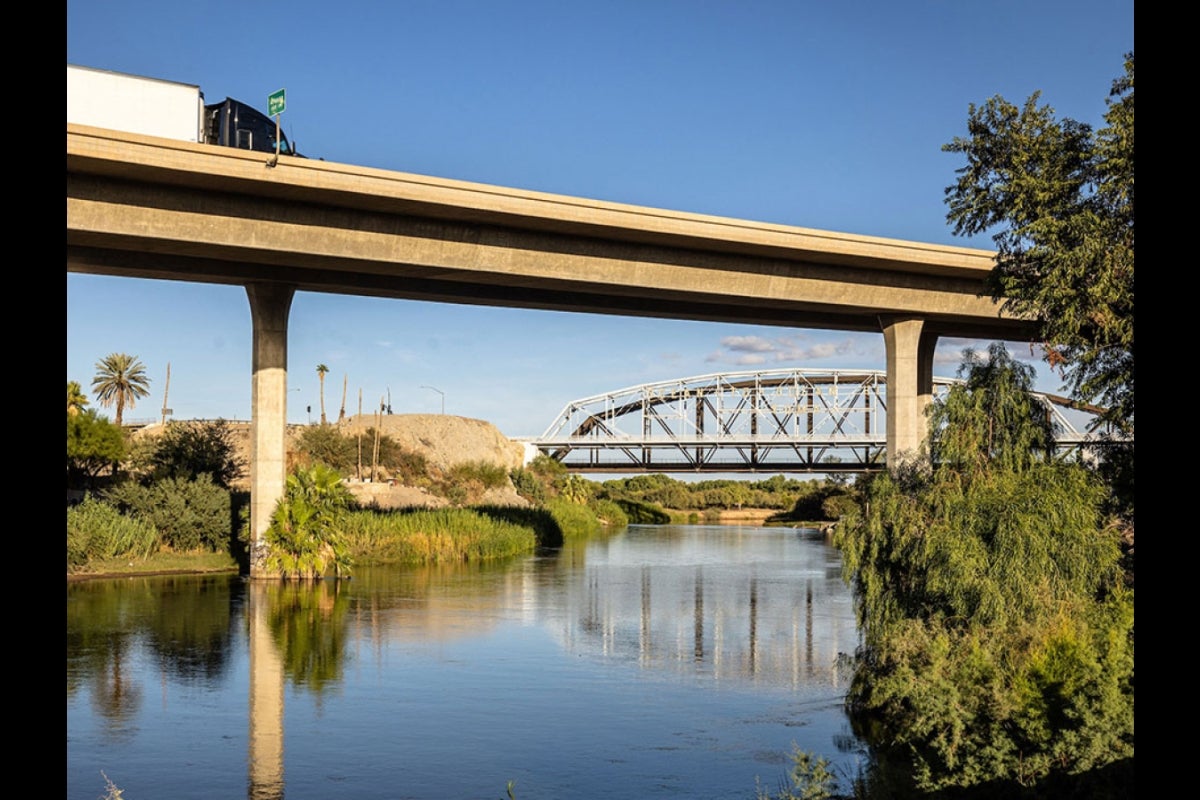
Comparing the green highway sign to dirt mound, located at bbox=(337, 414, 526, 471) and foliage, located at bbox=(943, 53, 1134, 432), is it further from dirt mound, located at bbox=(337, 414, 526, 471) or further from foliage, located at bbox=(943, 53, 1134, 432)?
dirt mound, located at bbox=(337, 414, 526, 471)

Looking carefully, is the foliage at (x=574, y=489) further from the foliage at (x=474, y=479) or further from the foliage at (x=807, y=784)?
the foliage at (x=807, y=784)

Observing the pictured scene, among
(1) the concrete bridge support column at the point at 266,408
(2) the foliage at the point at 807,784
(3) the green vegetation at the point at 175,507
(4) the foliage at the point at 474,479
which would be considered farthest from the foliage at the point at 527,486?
(2) the foliage at the point at 807,784

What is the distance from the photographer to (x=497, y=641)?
26.1 meters

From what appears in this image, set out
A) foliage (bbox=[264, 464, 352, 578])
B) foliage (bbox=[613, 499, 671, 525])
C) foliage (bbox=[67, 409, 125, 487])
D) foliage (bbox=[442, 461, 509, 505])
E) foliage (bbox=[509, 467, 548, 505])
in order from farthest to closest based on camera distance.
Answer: foliage (bbox=[613, 499, 671, 525]), foliage (bbox=[509, 467, 548, 505]), foliage (bbox=[442, 461, 509, 505]), foliage (bbox=[67, 409, 125, 487]), foliage (bbox=[264, 464, 352, 578])

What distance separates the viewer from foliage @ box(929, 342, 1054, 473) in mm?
21719

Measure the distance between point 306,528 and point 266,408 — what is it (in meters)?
3.92

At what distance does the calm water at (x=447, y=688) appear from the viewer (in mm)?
15102

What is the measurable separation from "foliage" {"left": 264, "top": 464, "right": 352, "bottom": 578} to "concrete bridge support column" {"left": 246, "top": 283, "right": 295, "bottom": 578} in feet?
1.23

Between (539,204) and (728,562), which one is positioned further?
(728,562)

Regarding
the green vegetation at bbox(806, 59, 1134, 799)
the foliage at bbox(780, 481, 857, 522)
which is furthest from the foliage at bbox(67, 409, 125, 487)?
the foliage at bbox(780, 481, 857, 522)
